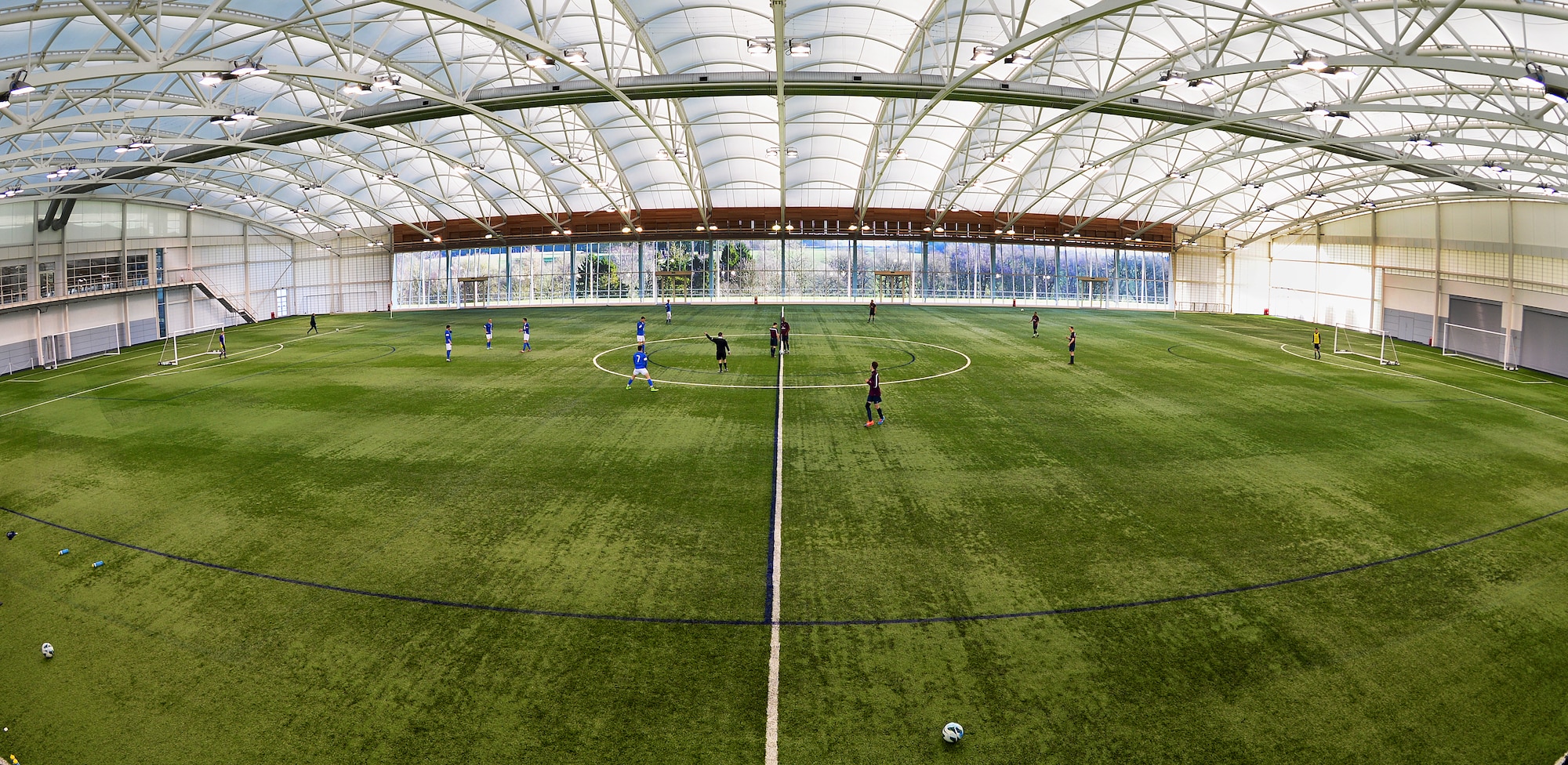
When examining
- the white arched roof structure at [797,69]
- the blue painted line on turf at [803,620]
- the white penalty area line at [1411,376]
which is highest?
the white arched roof structure at [797,69]

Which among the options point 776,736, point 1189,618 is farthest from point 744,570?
point 1189,618

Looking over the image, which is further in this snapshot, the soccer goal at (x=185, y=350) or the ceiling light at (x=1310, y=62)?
the soccer goal at (x=185, y=350)

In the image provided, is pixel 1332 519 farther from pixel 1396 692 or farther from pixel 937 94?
pixel 937 94

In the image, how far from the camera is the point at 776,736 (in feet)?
24.5

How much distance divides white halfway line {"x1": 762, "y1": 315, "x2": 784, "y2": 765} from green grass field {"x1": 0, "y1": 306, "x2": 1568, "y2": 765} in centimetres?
12

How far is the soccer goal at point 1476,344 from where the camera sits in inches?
1562

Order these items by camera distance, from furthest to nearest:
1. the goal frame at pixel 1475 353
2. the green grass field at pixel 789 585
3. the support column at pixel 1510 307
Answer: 1. the support column at pixel 1510 307
2. the goal frame at pixel 1475 353
3. the green grass field at pixel 789 585

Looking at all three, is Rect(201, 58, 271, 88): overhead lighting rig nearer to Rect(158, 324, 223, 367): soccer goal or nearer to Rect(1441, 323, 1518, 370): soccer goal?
Rect(158, 324, 223, 367): soccer goal

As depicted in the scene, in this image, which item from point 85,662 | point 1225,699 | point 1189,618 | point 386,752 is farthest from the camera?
point 1189,618

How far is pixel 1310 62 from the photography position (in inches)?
897

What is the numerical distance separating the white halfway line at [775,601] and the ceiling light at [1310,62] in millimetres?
20630

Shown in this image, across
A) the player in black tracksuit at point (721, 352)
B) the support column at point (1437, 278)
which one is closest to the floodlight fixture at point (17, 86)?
the player in black tracksuit at point (721, 352)

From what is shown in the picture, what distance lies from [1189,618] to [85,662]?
48.0 feet

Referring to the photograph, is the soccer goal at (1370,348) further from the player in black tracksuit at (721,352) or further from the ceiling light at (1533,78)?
the player in black tracksuit at (721,352)
